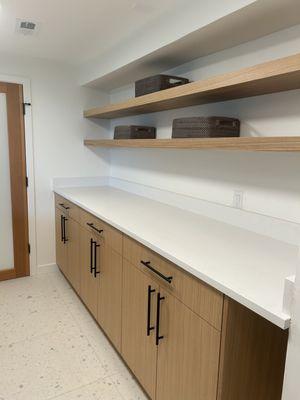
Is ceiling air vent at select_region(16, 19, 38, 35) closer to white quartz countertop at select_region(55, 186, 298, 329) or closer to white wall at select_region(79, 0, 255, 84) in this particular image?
white wall at select_region(79, 0, 255, 84)

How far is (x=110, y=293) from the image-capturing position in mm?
2018

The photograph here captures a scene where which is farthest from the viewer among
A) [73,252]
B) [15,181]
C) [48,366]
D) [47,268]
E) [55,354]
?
[47,268]

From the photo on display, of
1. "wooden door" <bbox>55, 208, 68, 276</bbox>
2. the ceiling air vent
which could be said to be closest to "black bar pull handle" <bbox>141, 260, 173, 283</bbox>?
"wooden door" <bbox>55, 208, 68, 276</bbox>

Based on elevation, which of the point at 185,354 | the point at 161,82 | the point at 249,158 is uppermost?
the point at 161,82

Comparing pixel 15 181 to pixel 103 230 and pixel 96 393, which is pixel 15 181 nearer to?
pixel 103 230

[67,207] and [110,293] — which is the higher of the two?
[67,207]

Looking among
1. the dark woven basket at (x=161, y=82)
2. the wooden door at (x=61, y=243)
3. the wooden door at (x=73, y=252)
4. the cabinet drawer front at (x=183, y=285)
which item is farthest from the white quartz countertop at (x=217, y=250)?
the dark woven basket at (x=161, y=82)

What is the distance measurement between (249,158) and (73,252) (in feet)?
5.75

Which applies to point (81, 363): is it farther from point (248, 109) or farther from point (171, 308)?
point (248, 109)

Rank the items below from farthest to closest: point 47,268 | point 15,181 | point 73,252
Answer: point 47,268, point 15,181, point 73,252

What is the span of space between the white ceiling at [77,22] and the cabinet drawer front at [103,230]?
1318 millimetres

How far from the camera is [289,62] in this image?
3.79ft

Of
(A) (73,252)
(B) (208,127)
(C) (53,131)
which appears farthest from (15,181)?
(B) (208,127)

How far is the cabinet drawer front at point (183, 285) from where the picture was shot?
3.67ft
